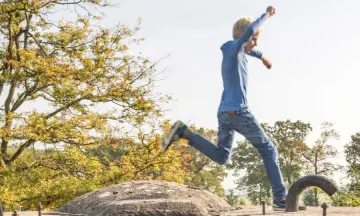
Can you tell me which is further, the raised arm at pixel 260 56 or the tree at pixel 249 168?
the tree at pixel 249 168

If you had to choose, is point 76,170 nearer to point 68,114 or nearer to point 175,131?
point 68,114

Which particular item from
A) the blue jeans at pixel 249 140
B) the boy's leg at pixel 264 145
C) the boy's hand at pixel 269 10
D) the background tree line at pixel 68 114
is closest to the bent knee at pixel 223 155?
the blue jeans at pixel 249 140

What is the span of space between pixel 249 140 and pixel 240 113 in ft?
1.00

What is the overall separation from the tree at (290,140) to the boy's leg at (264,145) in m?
33.1

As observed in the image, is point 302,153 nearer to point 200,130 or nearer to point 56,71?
point 200,130

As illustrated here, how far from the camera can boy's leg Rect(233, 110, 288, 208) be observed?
5.55 meters

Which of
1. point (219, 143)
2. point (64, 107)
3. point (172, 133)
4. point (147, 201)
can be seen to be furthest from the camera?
point (64, 107)

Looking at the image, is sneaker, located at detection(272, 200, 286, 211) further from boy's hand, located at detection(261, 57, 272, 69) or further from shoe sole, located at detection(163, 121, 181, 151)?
boy's hand, located at detection(261, 57, 272, 69)

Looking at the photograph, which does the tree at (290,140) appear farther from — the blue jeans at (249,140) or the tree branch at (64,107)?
the blue jeans at (249,140)

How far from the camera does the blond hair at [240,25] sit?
5691mm

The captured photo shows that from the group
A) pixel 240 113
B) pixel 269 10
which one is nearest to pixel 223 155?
pixel 240 113

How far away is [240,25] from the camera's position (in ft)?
18.8

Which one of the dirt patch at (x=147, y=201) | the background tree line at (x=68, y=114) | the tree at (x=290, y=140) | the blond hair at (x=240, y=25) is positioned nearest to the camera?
the dirt patch at (x=147, y=201)

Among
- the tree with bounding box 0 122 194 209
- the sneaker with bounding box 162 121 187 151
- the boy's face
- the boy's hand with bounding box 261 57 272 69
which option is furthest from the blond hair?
the tree with bounding box 0 122 194 209
